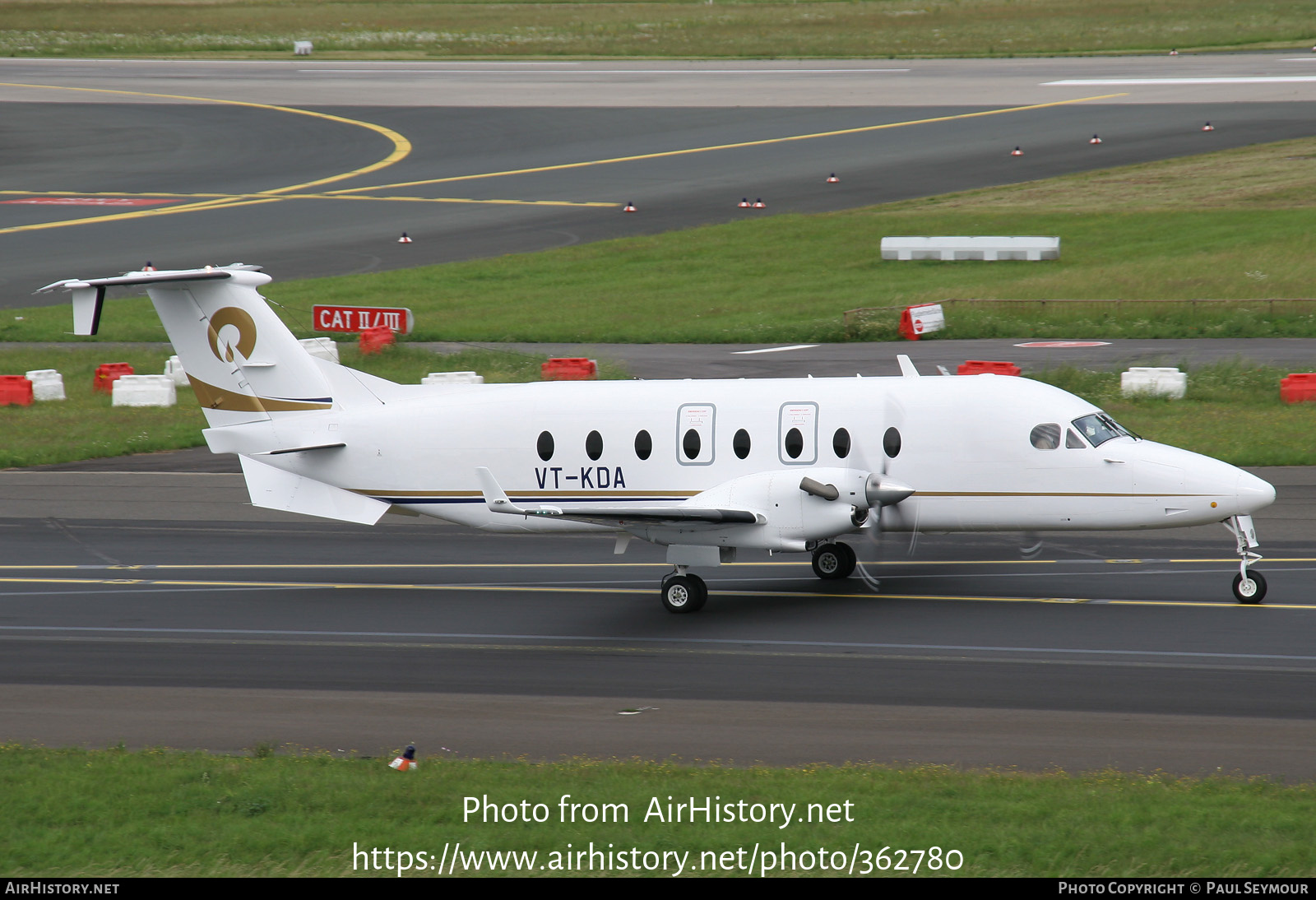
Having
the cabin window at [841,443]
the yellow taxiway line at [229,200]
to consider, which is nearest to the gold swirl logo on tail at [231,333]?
the cabin window at [841,443]

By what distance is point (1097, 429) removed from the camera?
19.5 m

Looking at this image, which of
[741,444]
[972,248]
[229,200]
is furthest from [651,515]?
[229,200]

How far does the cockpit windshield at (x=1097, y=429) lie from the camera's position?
19.3 m

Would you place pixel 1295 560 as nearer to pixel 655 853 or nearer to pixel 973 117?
pixel 655 853

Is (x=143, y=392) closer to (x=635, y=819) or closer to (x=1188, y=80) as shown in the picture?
(x=635, y=819)

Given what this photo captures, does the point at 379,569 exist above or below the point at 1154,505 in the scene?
below

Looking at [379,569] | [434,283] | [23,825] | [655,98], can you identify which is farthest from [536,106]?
[23,825]

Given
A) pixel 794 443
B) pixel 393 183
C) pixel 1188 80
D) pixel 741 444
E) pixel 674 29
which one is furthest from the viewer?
pixel 674 29

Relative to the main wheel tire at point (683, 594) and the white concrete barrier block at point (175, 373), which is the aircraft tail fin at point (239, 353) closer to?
the main wheel tire at point (683, 594)

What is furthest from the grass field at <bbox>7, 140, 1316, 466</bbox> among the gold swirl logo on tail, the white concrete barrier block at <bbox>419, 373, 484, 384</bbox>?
the gold swirl logo on tail

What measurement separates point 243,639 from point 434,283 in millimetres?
32260

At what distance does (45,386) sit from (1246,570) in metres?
30.0

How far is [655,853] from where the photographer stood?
11148 mm

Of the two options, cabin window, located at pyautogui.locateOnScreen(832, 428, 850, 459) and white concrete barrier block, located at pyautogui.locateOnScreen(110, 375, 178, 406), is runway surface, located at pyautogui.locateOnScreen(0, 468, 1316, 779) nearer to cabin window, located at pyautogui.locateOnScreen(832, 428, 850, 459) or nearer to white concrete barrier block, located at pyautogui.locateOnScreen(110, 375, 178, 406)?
cabin window, located at pyautogui.locateOnScreen(832, 428, 850, 459)
